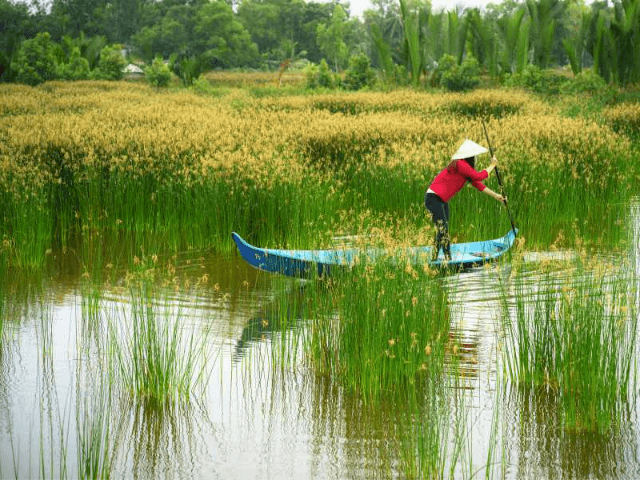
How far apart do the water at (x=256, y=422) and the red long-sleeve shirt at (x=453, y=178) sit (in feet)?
7.72

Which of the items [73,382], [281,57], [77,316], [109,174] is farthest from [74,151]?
[281,57]

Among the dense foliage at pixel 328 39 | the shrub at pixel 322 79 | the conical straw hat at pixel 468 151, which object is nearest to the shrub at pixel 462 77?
the dense foliage at pixel 328 39

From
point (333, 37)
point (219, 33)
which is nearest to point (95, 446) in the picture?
point (219, 33)

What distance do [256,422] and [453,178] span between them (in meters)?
4.98

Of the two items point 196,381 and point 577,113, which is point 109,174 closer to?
point 196,381

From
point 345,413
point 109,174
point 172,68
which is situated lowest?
point 345,413

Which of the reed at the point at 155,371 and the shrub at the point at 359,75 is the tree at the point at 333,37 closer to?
the shrub at the point at 359,75

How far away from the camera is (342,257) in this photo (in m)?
7.77

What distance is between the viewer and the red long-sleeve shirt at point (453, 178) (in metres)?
9.92

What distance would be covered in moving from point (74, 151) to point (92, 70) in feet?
124

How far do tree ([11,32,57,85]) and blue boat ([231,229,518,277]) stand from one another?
1367 inches

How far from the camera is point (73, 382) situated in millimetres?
6465

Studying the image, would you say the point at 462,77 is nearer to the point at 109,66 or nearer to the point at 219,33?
the point at 109,66

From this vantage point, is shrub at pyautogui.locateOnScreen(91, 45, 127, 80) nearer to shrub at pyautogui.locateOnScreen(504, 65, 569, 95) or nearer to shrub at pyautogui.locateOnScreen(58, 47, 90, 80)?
shrub at pyautogui.locateOnScreen(58, 47, 90, 80)
